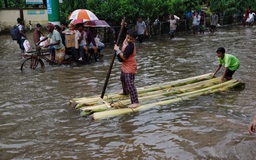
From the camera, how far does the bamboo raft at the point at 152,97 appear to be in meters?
6.05

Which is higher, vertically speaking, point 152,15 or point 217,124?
point 152,15

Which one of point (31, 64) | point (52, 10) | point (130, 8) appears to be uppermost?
point (130, 8)

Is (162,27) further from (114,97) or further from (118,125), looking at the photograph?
(118,125)

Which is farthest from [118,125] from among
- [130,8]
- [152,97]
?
[130,8]

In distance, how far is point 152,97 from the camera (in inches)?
268

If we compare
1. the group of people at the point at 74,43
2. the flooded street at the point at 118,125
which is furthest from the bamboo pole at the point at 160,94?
the group of people at the point at 74,43

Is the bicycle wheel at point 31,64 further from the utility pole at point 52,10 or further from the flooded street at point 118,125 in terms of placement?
the utility pole at point 52,10

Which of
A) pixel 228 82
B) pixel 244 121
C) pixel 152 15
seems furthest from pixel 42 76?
pixel 152 15

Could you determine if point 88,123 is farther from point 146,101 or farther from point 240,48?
point 240,48

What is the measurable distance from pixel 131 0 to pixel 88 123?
46.2 feet

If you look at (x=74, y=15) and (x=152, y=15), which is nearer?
(x=74, y=15)

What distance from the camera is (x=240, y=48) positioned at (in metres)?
14.4

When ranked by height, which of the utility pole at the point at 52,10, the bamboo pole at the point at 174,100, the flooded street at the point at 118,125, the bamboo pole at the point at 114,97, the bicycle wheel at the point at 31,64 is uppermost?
the utility pole at the point at 52,10

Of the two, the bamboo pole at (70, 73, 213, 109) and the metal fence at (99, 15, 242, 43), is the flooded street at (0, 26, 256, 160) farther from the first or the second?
the metal fence at (99, 15, 242, 43)
